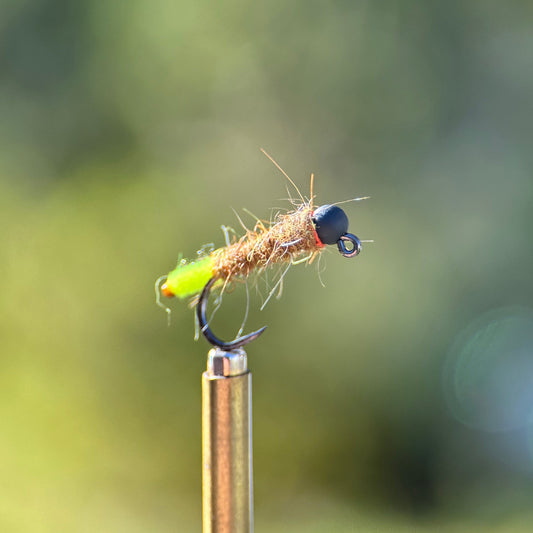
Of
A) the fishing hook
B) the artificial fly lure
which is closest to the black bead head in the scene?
the artificial fly lure

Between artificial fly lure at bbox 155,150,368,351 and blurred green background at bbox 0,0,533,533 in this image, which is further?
blurred green background at bbox 0,0,533,533

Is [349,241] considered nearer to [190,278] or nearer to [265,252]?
[265,252]

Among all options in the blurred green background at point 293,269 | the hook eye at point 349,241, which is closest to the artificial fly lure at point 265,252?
the hook eye at point 349,241

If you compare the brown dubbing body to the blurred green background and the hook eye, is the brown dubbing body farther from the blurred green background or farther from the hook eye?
the blurred green background

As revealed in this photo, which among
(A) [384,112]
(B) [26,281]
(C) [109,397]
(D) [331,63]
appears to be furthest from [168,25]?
(C) [109,397]

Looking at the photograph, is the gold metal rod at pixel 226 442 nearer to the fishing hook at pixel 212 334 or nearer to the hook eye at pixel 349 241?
the fishing hook at pixel 212 334

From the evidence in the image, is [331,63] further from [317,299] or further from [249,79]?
[317,299]
